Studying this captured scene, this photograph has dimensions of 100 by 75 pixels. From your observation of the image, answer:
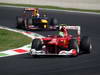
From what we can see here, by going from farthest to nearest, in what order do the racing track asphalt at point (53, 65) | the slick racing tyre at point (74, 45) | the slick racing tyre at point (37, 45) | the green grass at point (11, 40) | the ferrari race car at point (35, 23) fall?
A: the ferrari race car at point (35, 23) < the green grass at point (11, 40) < the slick racing tyre at point (37, 45) < the slick racing tyre at point (74, 45) < the racing track asphalt at point (53, 65)

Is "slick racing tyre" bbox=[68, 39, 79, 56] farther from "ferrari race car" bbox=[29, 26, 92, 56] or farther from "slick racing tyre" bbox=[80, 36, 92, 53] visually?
"slick racing tyre" bbox=[80, 36, 92, 53]

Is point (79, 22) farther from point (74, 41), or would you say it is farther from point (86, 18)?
point (74, 41)

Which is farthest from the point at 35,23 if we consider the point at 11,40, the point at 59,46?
the point at 59,46

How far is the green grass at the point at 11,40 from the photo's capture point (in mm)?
16906

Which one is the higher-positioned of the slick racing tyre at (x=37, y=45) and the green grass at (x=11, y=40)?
the slick racing tyre at (x=37, y=45)

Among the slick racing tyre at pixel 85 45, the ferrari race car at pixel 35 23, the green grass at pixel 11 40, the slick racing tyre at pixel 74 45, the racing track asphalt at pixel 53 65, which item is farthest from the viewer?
the ferrari race car at pixel 35 23

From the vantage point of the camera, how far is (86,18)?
1075 inches

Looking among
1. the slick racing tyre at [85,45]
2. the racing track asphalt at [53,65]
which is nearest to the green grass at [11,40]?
the racing track asphalt at [53,65]

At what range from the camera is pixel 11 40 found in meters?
18.4

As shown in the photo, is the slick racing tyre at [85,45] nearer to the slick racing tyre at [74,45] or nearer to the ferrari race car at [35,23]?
the slick racing tyre at [74,45]

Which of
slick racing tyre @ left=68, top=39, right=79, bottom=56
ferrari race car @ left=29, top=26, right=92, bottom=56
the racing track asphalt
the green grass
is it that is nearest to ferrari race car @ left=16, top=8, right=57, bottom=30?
the green grass

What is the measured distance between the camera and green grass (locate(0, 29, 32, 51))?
55.5 ft

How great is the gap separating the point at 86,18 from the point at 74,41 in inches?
527

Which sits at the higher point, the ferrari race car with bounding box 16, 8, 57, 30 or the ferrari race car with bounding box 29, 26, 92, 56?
the ferrari race car with bounding box 29, 26, 92, 56
